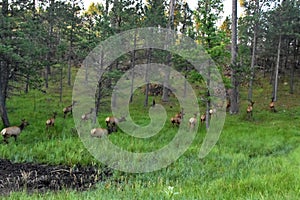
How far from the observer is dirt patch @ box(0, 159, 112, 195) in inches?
296

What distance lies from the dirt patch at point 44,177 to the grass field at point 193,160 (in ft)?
1.52

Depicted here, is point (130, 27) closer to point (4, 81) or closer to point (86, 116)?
point (86, 116)

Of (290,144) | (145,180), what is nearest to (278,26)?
(290,144)

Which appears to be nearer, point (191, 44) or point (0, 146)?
point (0, 146)

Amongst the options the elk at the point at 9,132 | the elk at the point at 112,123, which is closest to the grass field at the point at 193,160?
the elk at the point at 9,132

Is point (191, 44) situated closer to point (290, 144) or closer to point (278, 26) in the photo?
point (290, 144)

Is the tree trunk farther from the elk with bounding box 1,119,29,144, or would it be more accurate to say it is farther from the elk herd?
the elk with bounding box 1,119,29,144

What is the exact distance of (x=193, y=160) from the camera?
1021cm

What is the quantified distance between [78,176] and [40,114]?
431 inches

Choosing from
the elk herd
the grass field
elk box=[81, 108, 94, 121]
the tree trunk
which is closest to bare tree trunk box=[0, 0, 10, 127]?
the elk herd

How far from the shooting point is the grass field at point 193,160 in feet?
19.4

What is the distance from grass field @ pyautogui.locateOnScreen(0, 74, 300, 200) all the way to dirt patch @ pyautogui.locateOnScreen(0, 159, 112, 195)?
46cm

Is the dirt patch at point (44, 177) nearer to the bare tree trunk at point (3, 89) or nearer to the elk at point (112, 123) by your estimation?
the bare tree trunk at point (3, 89)

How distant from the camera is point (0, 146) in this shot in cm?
1165
